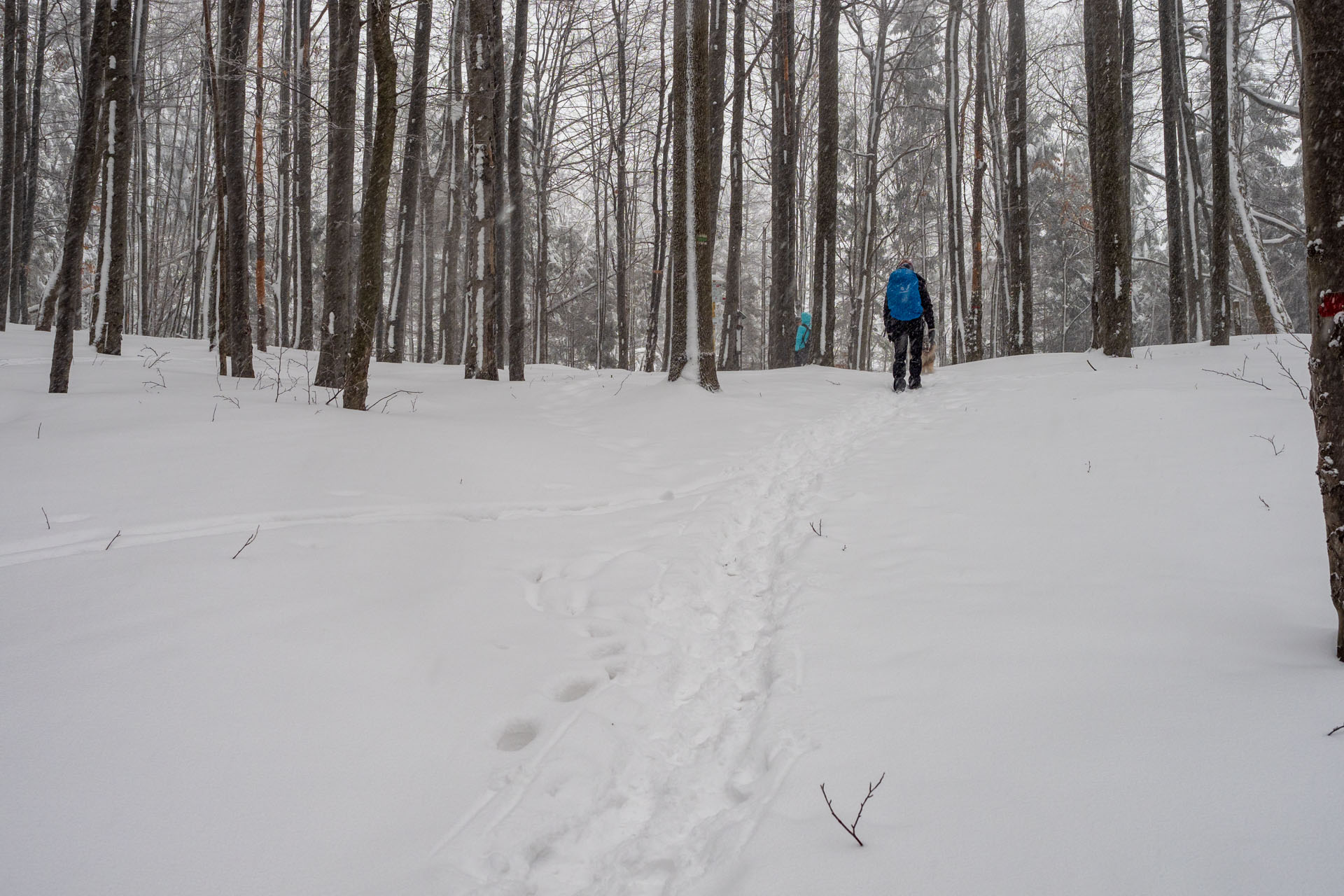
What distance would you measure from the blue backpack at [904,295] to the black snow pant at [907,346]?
6.4 inches

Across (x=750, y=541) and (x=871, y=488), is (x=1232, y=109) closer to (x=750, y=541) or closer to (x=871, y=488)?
(x=871, y=488)

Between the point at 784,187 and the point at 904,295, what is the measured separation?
14.5ft

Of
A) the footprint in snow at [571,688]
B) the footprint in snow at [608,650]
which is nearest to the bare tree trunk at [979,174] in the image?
the footprint in snow at [608,650]

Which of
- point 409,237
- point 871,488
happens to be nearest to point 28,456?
point 871,488

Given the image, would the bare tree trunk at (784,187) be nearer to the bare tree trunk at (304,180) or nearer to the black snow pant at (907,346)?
the black snow pant at (907,346)

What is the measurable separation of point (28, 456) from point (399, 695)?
3265mm

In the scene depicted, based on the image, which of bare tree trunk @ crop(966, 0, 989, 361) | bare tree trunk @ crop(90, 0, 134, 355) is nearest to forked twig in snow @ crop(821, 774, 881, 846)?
bare tree trunk @ crop(90, 0, 134, 355)

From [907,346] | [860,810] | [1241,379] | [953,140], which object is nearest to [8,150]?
[907,346]

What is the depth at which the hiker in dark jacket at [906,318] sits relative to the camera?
9.43m

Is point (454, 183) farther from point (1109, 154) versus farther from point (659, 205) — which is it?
point (1109, 154)

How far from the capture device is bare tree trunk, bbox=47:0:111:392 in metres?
5.78

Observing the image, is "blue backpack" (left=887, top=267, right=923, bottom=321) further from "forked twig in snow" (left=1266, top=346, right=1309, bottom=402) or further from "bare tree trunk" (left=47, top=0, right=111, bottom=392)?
"bare tree trunk" (left=47, top=0, right=111, bottom=392)

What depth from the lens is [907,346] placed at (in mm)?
9914

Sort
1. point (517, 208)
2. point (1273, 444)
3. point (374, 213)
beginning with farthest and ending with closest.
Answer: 1. point (517, 208)
2. point (374, 213)
3. point (1273, 444)
